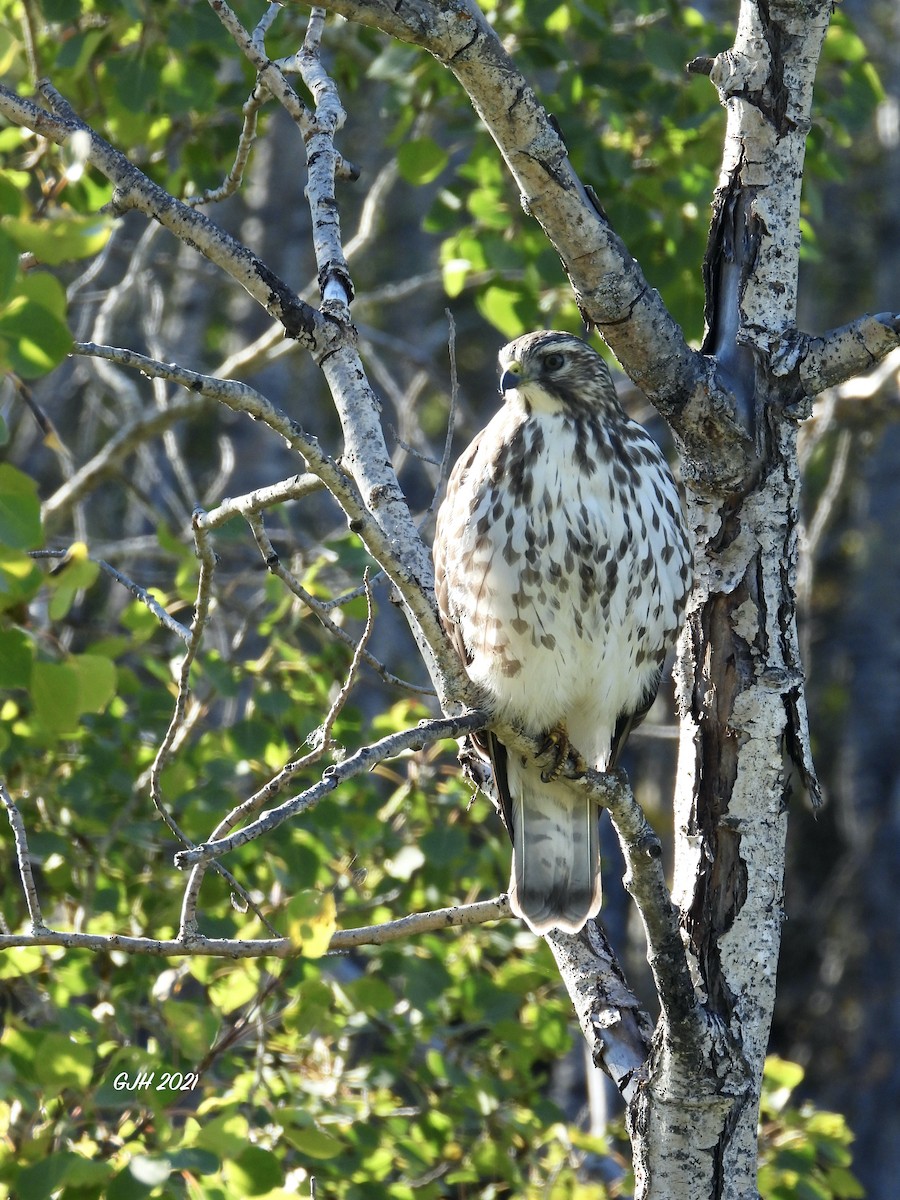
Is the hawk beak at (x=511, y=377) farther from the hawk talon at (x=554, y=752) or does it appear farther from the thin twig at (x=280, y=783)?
the thin twig at (x=280, y=783)

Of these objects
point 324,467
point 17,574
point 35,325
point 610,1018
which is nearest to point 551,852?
point 610,1018

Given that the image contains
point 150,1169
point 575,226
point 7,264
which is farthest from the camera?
point 575,226

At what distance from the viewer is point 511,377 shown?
3.19m

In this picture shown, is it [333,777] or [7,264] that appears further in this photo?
[333,777]

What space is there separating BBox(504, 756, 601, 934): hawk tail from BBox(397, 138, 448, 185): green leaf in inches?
67.7

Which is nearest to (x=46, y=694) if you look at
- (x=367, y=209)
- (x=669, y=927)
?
(x=669, y=927)

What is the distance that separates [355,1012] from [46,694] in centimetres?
164

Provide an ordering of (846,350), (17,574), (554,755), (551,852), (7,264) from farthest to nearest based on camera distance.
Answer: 1. (551,852)
2. (554,755)
3. (846,350)
4. (17,574)
5. (7,264)

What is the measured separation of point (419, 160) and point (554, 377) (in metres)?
1.07

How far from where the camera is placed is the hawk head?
10.5 feet

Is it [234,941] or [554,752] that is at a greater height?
[554,752]

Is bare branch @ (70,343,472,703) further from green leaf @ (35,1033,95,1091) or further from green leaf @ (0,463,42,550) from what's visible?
green leaf @ (35,1033,95,1091)

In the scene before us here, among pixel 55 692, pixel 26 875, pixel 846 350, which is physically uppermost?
pixel 846 350

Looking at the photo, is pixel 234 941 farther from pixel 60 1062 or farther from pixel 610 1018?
pixel 610 1018
